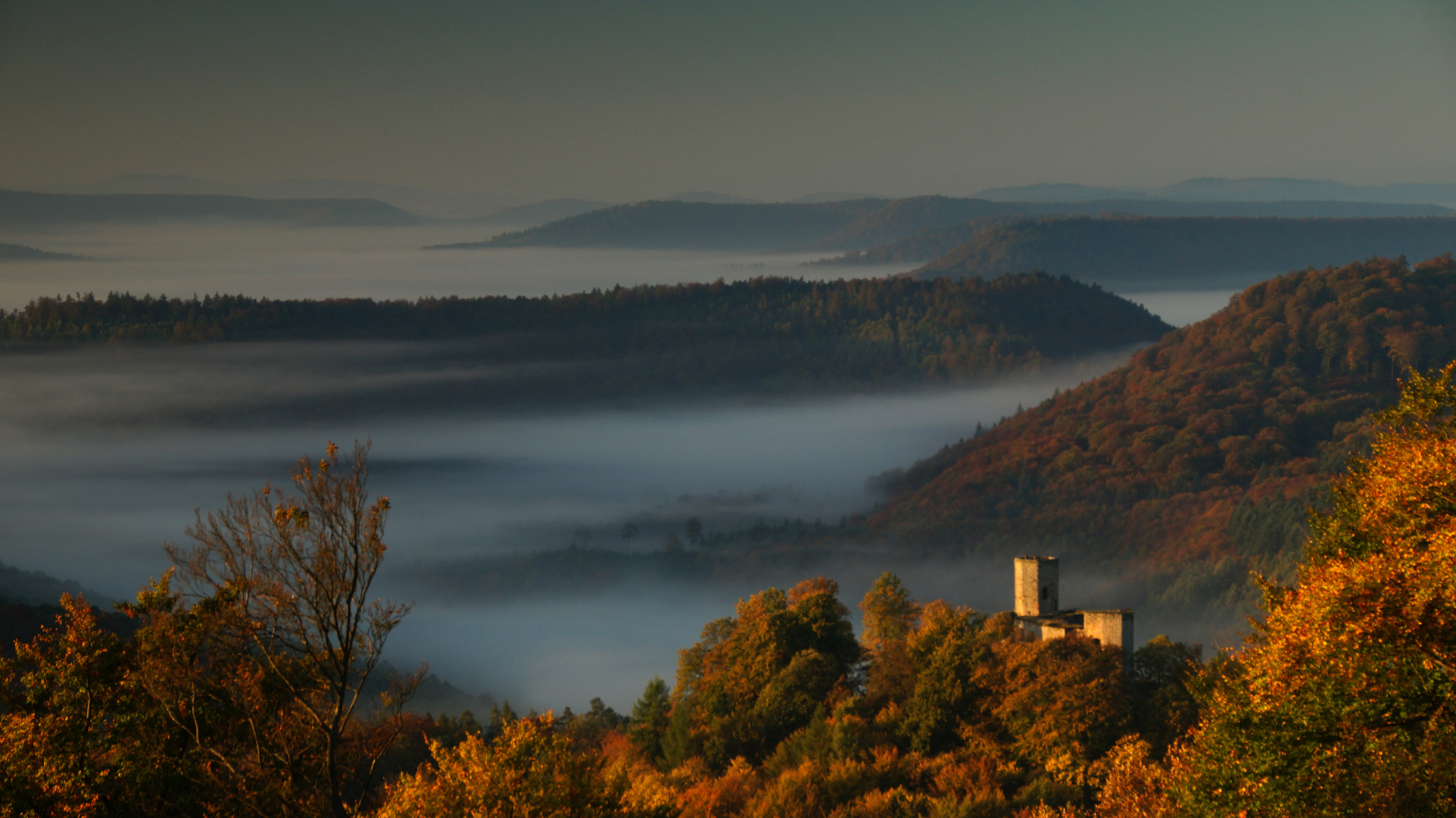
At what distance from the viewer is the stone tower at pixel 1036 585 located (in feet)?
217

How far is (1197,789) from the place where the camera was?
22.8 metres

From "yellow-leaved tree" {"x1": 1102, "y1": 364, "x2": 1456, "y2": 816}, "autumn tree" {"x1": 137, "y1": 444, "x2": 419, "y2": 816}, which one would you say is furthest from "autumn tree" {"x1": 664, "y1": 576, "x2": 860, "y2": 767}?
"yellow-leaved tree" {"x1": 1102, "y1": 364, "x2": 1456, "y2": 816}

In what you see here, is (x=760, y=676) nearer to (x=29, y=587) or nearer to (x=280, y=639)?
(x=280, y=639)

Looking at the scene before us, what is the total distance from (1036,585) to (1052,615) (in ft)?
5.39

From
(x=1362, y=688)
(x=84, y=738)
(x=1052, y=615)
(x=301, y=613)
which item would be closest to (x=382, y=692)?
(x=301, y=613)

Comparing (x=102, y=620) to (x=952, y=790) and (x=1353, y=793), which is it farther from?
(x=1353, y=793)

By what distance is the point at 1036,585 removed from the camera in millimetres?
65875

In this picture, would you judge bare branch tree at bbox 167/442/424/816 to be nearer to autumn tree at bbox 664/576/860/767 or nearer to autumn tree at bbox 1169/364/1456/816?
autumn tree at bbox 1169/364/1456/816

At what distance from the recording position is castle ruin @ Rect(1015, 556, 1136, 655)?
5922 cm

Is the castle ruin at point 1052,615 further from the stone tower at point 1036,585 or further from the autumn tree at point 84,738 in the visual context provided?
the autumn tree at point 84,738

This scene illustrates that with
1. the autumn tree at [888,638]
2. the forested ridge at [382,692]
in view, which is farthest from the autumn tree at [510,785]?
the autumn tree at [888,638]

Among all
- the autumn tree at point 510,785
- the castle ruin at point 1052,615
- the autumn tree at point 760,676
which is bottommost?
the autumn tree at point 760,676

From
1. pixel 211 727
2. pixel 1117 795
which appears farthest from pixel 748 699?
pixel 211 727

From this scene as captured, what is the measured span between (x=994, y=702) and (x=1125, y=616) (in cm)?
740
